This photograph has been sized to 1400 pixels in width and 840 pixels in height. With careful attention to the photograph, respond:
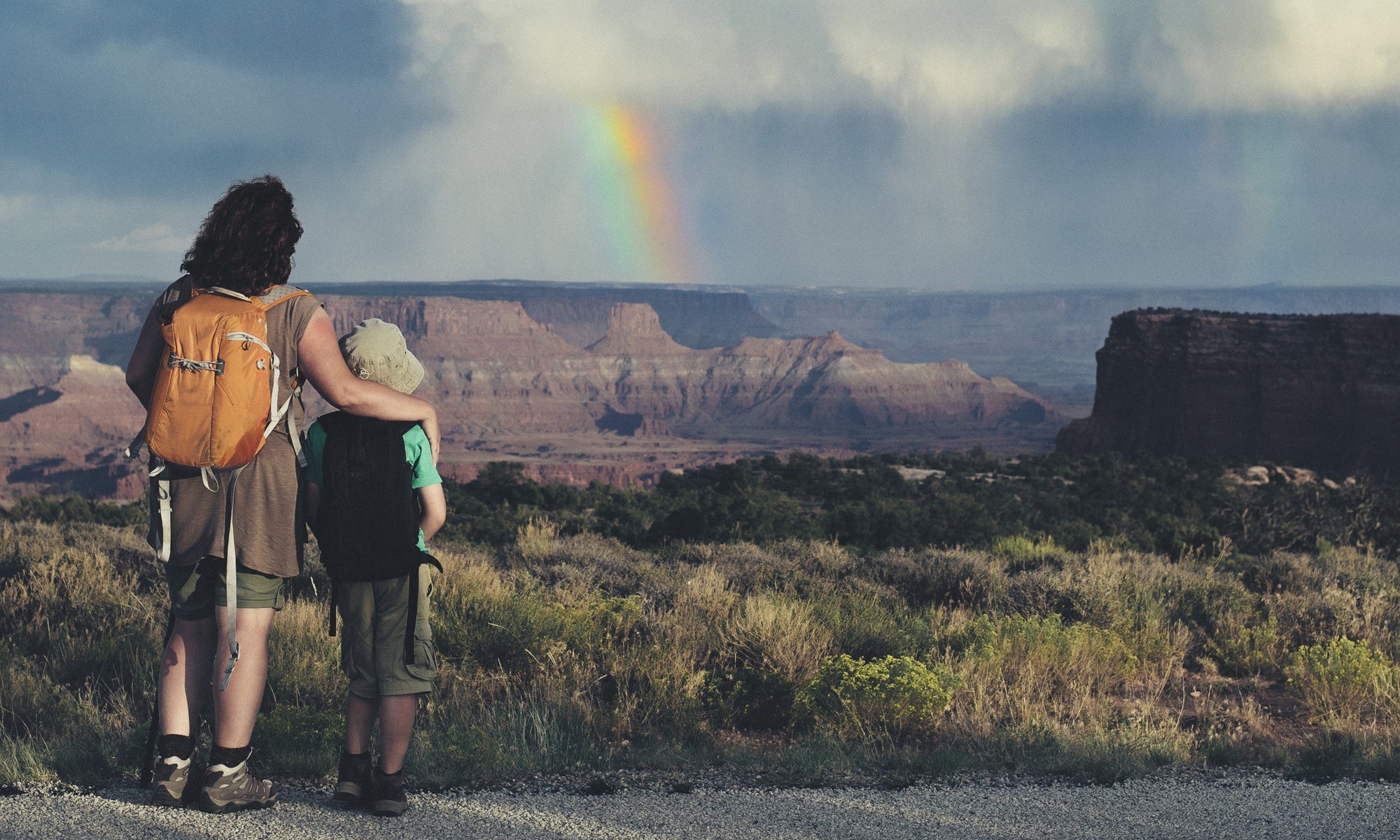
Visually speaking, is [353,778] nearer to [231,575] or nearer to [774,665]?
[231,575]

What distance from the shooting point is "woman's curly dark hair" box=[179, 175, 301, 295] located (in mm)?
3514

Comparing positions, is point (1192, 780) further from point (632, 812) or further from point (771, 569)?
point (771, 569)

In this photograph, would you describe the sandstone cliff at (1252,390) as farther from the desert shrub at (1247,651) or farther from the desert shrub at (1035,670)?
the desert shrub at (1035,670)

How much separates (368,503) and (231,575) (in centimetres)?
48

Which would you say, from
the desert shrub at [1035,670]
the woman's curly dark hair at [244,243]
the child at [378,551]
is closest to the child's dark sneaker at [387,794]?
the child at [378,551]

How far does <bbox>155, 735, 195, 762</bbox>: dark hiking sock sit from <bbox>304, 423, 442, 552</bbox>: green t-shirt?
981mm

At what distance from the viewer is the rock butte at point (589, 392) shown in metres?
127

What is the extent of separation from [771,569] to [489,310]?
18169cm

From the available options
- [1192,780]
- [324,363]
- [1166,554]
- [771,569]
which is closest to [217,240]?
[324,363]

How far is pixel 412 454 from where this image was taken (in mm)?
3729

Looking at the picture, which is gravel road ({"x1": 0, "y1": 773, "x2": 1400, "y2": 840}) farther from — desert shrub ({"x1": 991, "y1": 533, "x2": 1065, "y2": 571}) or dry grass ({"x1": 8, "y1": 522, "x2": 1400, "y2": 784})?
desert shrub ({"x1": 991, "y1": 533, "x2": 1065, "y2": 571})

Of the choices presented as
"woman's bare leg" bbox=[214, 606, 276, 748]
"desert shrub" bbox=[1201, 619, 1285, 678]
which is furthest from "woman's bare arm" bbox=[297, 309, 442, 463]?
"desert shrub" bbox=[1201, 619, 1285, 678]

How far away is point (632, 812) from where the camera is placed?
12.0 feet

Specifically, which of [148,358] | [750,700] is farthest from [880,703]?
[148,358]
